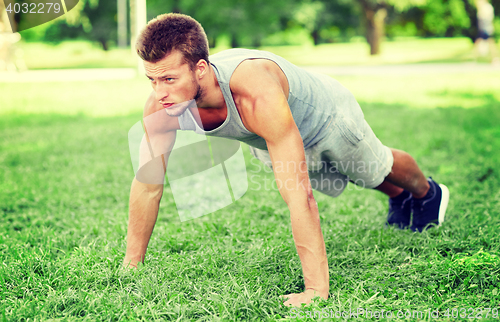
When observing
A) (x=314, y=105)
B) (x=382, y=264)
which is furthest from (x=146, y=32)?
(x=382, y=264)

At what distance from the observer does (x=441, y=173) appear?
468 cm

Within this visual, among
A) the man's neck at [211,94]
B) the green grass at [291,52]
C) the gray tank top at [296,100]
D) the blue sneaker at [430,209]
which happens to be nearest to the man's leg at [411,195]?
the blue sneaker at [430,209]

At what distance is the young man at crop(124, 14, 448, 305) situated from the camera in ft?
7.06

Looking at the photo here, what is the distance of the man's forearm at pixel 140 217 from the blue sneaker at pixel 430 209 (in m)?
1.84

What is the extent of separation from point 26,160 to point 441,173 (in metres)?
4.69

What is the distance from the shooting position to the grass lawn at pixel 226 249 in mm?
2285

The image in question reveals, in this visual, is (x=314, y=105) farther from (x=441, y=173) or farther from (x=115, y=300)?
(x=441, y=173)

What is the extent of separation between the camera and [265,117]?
6.93 feet

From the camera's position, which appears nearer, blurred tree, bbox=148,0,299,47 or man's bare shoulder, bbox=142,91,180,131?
man's bare shoulder, bbox=142,91,180,131

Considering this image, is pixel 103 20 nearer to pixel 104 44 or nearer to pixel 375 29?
pixel 104 44

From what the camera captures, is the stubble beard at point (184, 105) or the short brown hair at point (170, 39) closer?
the short brown hair at point (170, 39)

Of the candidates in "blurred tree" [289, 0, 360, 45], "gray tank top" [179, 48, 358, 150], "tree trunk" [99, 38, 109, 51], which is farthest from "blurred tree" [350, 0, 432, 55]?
"gray tank top" [179, 48, 358, 150]

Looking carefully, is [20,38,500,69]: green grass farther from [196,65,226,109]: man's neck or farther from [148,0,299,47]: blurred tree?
[196,65,226,109]: man's neck

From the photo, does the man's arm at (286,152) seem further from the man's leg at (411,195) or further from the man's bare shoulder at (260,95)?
the man's leg at (411,195)
